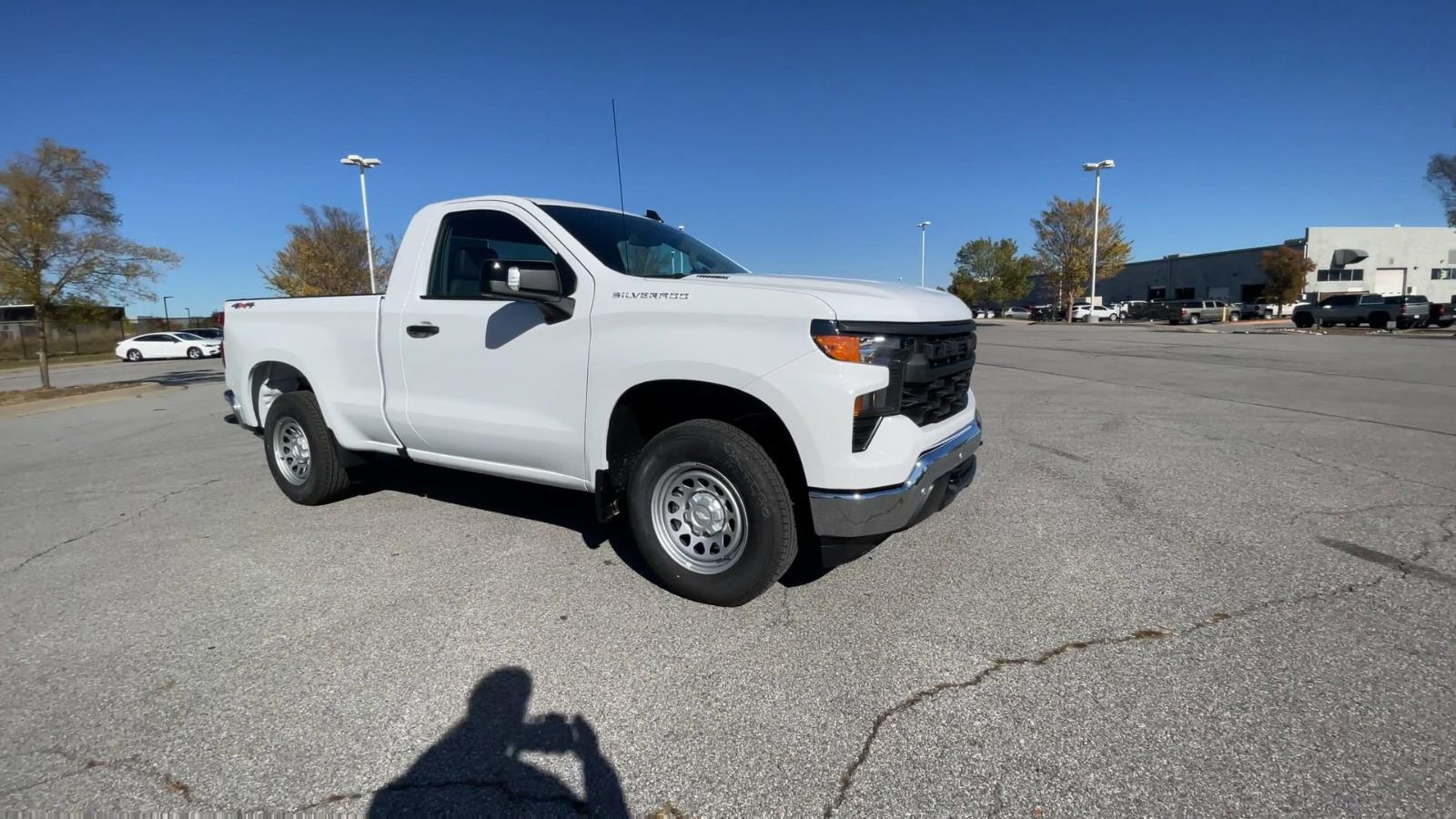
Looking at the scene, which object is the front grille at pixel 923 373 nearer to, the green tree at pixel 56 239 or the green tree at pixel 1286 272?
the green tree at pixel 56 239

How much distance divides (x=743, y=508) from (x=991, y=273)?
77504 millimetres

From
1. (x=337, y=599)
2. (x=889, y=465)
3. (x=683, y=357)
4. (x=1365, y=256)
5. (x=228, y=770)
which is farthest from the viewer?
(x=1365, y=256)

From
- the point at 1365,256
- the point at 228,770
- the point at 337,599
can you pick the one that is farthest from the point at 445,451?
the point at 1365,256

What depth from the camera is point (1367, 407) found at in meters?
8.99

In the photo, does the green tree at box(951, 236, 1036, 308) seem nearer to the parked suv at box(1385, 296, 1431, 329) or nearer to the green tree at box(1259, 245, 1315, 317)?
the green tree at box(1259, 245, 1315, 317)

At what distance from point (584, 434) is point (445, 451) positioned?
1.18 metres

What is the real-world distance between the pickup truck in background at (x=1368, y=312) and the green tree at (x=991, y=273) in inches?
1124

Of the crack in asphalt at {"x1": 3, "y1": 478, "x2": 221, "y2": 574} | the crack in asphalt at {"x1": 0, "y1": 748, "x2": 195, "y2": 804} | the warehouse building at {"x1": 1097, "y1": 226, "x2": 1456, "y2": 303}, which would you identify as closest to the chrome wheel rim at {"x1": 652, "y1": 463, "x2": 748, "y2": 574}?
the crack in asphalt at {"x1": 0, "y1": 748, "x2": 195, "y2": 804}

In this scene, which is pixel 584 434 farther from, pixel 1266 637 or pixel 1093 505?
pixel 1093 505

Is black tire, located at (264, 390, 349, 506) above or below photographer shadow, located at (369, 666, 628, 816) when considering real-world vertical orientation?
above

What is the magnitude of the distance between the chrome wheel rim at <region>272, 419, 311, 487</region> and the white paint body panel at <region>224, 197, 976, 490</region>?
0.50m

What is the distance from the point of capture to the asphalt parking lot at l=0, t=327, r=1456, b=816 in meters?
2.17

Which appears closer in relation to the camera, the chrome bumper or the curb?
the chrome bumper

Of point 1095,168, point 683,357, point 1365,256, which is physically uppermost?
point 1095,168
